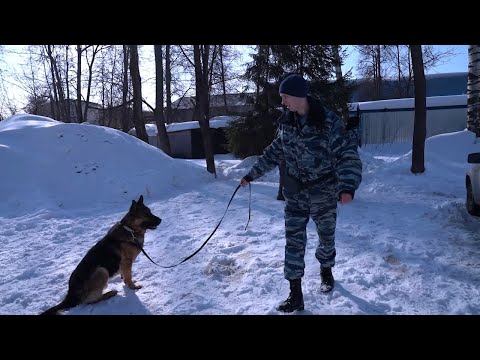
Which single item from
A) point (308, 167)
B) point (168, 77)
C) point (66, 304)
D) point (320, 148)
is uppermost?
point (168, 77)

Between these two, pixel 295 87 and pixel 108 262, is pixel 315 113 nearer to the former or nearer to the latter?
pixel 295 87

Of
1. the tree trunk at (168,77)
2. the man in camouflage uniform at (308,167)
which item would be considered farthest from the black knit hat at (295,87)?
the tree trunk at (168,77)

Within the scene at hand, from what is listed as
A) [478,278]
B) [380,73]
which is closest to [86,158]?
[478,278]

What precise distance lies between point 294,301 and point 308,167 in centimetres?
124

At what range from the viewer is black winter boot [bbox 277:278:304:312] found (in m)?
3.45

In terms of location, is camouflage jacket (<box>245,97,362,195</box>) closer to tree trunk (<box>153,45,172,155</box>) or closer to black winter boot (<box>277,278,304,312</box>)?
black winter boot (<box>277,278,304,312</box>)

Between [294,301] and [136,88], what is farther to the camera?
[136,88]

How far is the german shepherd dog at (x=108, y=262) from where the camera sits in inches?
146

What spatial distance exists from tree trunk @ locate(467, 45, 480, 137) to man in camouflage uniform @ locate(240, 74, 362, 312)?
1125 cm

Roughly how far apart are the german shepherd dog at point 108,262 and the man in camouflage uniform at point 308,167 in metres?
1.80

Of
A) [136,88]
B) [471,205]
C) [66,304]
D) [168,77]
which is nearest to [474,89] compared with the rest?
[471,205]

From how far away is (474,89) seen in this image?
12609mm

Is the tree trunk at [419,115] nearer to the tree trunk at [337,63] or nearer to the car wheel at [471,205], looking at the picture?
the tree trunk at [337,63]

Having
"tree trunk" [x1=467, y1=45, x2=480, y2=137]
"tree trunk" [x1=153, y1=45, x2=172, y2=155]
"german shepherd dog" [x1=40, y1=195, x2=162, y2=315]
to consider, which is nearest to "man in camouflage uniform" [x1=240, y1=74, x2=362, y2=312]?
"german shepherd dog" [x1=40, y1=195, x2=162, y2=315]
